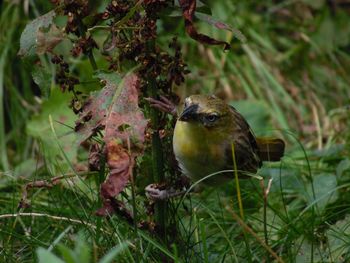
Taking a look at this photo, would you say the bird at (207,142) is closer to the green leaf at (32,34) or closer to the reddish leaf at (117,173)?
the reddish leaf at (117,173)

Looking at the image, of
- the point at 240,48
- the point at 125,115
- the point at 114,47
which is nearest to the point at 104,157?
the point at 125,115

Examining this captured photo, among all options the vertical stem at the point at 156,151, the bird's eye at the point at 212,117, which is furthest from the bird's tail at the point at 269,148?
the vertical stem at the point at 156,151

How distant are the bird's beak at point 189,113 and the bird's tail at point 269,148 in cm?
60

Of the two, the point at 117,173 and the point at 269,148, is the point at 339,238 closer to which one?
the point at 269,148

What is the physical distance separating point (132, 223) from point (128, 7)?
0.66 meters

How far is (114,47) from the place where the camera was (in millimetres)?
2256

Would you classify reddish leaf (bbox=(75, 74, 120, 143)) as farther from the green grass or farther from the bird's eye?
the bird's eye

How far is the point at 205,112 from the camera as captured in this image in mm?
2525

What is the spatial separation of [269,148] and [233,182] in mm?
427

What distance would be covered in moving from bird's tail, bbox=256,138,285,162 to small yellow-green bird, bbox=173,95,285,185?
0.19 m

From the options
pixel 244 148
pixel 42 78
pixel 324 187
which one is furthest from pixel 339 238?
pixel 42 78

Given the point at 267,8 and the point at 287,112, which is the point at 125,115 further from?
the point at 267,8

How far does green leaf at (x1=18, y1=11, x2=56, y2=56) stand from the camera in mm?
2260

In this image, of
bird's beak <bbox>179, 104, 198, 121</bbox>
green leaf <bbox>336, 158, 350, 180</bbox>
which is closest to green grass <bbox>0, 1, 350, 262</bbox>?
green leaf <bbox>336, 158, 350, 180</bbox>
